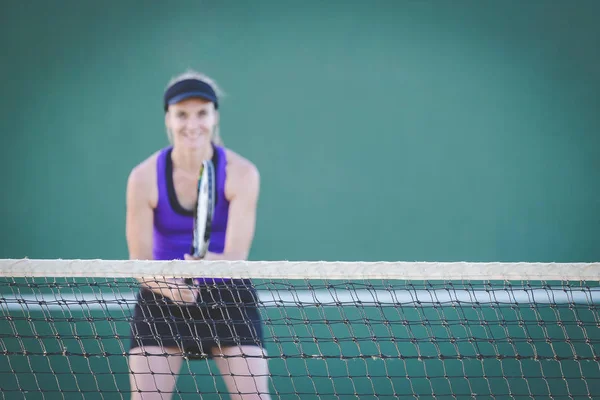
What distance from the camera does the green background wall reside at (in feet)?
13.8

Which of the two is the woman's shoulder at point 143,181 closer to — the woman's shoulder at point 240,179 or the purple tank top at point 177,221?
the purple tank top at point 177,221

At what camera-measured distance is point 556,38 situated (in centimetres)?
416

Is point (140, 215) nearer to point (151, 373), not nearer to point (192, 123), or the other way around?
point (192, 123)

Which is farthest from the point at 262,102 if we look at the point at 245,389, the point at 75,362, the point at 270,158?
the point at 245,389

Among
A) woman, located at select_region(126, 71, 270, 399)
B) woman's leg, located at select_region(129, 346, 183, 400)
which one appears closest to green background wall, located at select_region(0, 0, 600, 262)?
woman, located at select_region(126, 71, 270, 399)

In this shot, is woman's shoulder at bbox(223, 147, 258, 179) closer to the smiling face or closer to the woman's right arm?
the smiling face

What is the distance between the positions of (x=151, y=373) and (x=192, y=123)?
934 millimetres

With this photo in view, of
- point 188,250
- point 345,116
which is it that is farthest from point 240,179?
point 345,116

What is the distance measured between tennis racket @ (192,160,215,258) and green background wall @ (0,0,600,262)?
163 centimetres

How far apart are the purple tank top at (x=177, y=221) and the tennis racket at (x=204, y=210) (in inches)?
3.1

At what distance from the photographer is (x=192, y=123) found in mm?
2867

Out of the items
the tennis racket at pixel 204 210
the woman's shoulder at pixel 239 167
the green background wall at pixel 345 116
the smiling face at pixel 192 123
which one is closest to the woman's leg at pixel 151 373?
the tennis racket at pixel 204 210

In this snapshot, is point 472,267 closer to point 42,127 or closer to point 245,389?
point 245,389

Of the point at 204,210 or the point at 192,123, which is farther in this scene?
the point at 192,123
